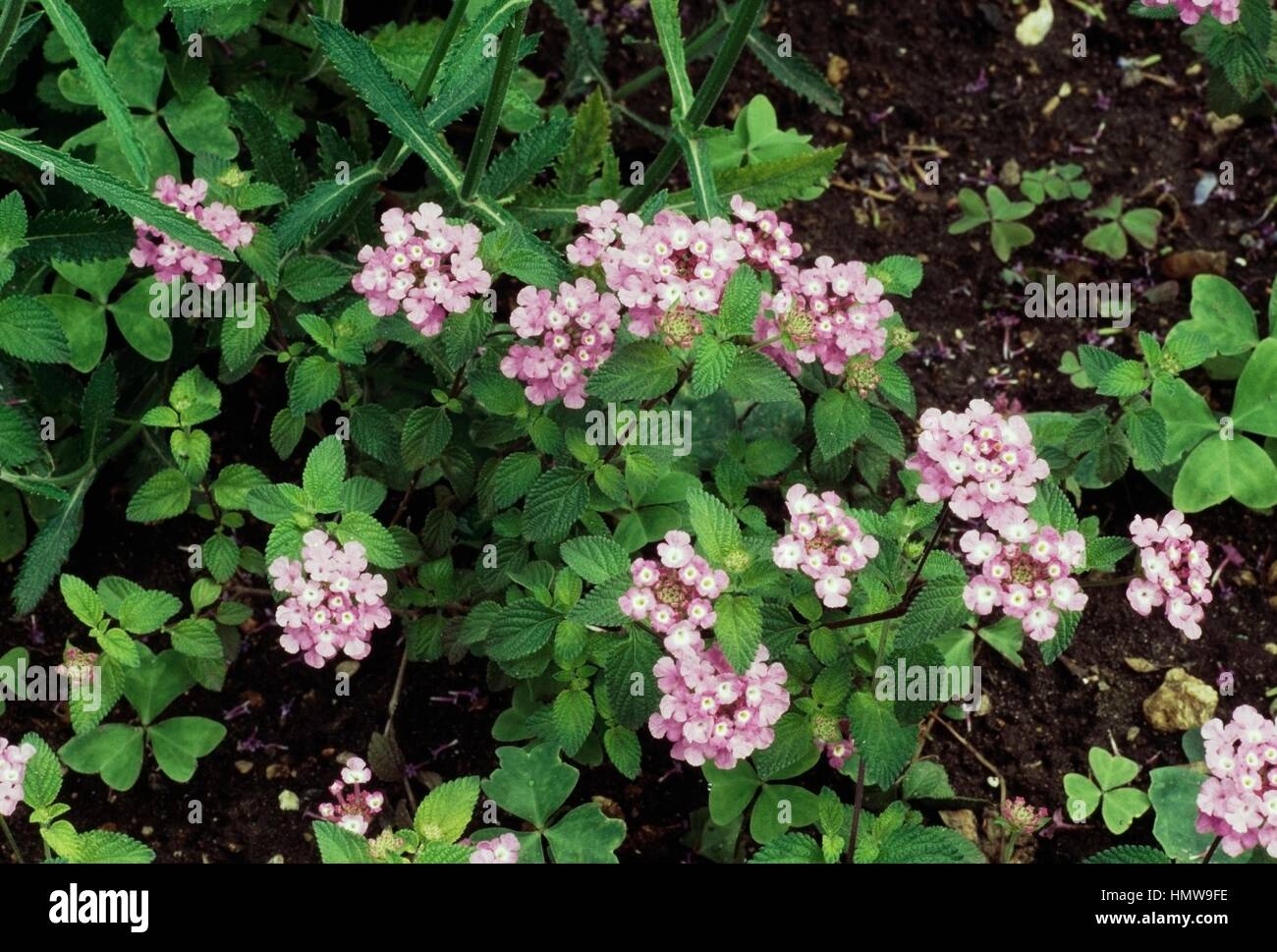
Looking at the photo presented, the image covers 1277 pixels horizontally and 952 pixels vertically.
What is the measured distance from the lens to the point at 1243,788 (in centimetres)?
291

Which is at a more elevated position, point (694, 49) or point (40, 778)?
Result: point (694, 49)

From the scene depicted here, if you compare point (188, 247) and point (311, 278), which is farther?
point (311, 278)

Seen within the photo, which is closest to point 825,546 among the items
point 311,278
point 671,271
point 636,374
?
point 636,374

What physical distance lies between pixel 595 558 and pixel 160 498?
44.5 inches

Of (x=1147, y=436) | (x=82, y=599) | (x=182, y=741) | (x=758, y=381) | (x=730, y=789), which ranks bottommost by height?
(x=730, y=789)

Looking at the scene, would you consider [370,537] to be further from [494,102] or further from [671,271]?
[494,102]

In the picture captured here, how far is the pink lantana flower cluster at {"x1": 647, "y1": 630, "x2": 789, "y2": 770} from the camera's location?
2994mm

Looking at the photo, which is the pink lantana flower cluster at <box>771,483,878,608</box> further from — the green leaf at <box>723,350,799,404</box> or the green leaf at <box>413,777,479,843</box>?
the green leaf at <box>413,777,479,843</box>

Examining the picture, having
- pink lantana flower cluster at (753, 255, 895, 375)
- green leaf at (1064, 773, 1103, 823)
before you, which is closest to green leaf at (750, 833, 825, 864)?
green leaf at (1064, 773, 1103, 823)

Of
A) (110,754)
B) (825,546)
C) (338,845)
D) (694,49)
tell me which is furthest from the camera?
(694,49)

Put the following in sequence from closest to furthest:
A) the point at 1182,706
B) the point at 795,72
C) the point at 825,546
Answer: the point at 825,546 → the point at 1182,706 → the point at 795,72

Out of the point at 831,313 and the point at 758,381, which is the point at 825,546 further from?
the point at 831,313

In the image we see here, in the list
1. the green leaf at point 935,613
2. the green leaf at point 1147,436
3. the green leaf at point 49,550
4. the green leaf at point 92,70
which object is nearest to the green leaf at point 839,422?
the green leaf at point 935,613

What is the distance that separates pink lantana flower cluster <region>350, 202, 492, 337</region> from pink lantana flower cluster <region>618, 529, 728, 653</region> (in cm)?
73
